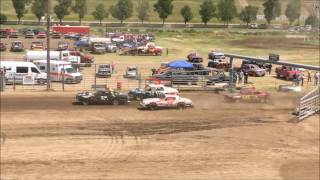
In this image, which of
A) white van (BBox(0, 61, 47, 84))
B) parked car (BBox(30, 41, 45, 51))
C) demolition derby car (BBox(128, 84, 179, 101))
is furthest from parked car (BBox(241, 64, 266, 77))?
parked car (BBox(30, 41, 45, 51))

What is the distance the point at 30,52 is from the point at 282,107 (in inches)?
437

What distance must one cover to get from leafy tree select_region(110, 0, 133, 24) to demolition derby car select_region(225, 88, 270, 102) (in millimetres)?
3896

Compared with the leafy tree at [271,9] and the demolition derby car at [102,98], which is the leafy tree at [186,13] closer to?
the demolition derby car at [102,98]

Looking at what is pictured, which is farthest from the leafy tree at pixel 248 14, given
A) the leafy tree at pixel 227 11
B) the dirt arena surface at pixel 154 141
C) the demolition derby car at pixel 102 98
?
the demolition derby car at pixel 102 98

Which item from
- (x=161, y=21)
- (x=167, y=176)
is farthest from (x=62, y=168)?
(x=161, y=21)

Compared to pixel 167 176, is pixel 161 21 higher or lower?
higher

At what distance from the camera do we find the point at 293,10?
1119 cm

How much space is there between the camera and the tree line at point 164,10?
37.1 ft

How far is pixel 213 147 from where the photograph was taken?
34.7 ft

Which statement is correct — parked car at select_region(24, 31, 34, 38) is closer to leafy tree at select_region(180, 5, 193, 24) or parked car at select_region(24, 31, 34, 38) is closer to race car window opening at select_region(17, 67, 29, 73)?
race car window opening at select_region(17, 67, 29, 73)

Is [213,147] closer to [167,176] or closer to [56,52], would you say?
[167,176]

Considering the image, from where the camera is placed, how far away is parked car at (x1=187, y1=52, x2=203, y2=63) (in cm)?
2290

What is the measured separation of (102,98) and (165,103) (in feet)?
5.68

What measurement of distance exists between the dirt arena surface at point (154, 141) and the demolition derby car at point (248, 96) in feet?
0.89
